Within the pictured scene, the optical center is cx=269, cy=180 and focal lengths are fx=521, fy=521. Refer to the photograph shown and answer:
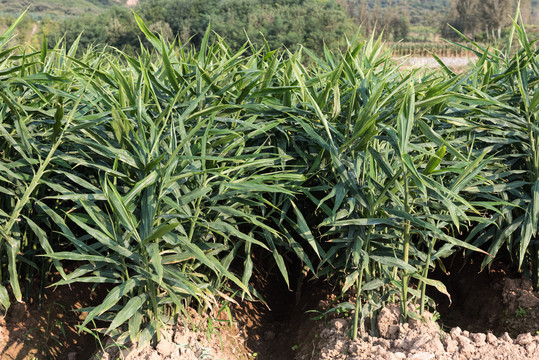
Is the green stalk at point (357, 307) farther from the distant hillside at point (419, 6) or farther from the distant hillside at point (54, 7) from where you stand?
the distant hillside at point (419, 6)

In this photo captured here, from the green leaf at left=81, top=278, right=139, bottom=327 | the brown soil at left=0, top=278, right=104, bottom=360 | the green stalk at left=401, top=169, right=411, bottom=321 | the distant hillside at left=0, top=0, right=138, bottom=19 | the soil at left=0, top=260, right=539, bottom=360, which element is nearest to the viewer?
the green leaf at left=81, top=278, right=139, bottom=327

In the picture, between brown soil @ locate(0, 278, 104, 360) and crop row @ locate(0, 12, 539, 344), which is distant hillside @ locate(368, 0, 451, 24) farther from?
brown soil @ locate(0, 278, 104, 360)

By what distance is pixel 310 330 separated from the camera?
2178 mm

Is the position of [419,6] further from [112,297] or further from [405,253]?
[112,297]

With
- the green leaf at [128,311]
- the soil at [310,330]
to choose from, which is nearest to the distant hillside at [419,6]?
the soil at [310,330]

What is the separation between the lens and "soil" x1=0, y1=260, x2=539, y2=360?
73.7 inches

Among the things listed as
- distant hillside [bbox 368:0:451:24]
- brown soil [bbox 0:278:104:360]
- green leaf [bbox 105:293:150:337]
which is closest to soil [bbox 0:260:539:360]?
brown soil [bbox 0:278:104:360]

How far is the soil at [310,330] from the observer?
73.7 inches

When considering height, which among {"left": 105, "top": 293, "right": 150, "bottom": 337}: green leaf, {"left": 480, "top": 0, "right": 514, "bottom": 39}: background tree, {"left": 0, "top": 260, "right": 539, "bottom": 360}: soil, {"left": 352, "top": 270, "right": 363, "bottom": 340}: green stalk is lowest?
{"left": 480, "top": 0, "right": 514, "bottom": 39}: background tree

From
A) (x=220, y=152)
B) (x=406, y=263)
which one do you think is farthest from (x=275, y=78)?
(x=406, y=263)

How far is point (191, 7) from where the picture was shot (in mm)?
56812

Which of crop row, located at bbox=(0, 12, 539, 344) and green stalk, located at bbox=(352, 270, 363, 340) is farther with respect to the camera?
green stalk, located at bbox=(352, 270, 363, 340)

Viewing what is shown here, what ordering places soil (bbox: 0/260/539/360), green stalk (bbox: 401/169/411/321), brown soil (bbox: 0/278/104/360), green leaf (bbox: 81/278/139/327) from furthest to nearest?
brown soil (bbox: 0/278/104/360) < soil (bbox: 0/260/539/360) < green stalk (bbox: 401/169/411/321) < green leaf (bbox: 81/278/139/327)

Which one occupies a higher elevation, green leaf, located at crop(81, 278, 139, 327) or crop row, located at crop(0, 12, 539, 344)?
crop row, located at crop(0, 12, 539, 344)
